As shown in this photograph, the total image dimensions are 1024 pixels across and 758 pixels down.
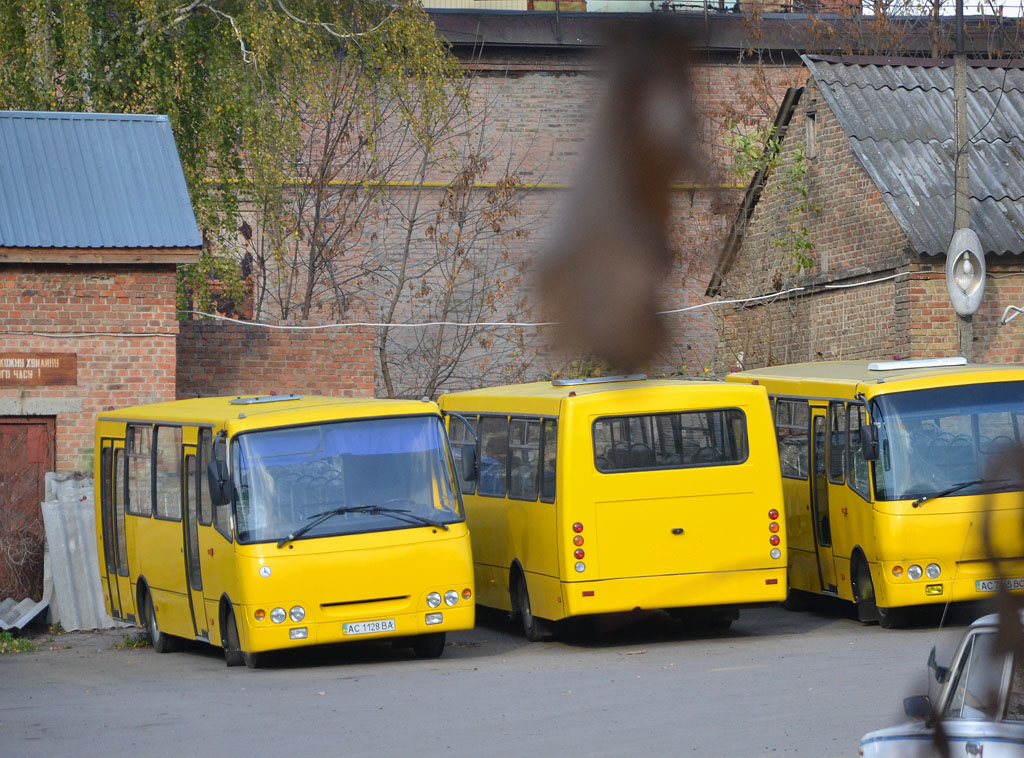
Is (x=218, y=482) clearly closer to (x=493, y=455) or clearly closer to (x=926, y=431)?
(x=493, y=455)

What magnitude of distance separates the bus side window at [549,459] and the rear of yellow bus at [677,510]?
28cm

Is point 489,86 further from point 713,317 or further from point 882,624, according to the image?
point 882,624

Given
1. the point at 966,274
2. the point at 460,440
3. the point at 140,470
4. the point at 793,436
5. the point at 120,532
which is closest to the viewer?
the point at 140,470

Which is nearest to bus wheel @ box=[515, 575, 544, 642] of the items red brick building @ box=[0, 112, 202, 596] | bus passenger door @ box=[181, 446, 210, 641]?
bus passenger door @ box=[181, 446, 210, 641]

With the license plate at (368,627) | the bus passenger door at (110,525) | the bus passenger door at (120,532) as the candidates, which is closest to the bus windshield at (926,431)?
the license plate at (368,627)

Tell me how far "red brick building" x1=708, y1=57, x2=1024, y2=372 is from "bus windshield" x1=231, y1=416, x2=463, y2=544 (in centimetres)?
675

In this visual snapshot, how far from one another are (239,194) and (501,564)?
35.0 ft

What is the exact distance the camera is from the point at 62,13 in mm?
19734

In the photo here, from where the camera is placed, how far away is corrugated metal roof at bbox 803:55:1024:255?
1944 centimetres

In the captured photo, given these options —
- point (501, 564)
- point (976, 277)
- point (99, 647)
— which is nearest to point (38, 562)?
point (99, 647)

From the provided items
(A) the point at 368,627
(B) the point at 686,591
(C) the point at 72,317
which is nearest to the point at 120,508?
(C) the point at 72,317

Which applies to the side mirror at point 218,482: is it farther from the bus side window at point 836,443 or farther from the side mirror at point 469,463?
the bus side window at point 836,443

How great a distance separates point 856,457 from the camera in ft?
45.2

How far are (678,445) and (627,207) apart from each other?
12.1 m
